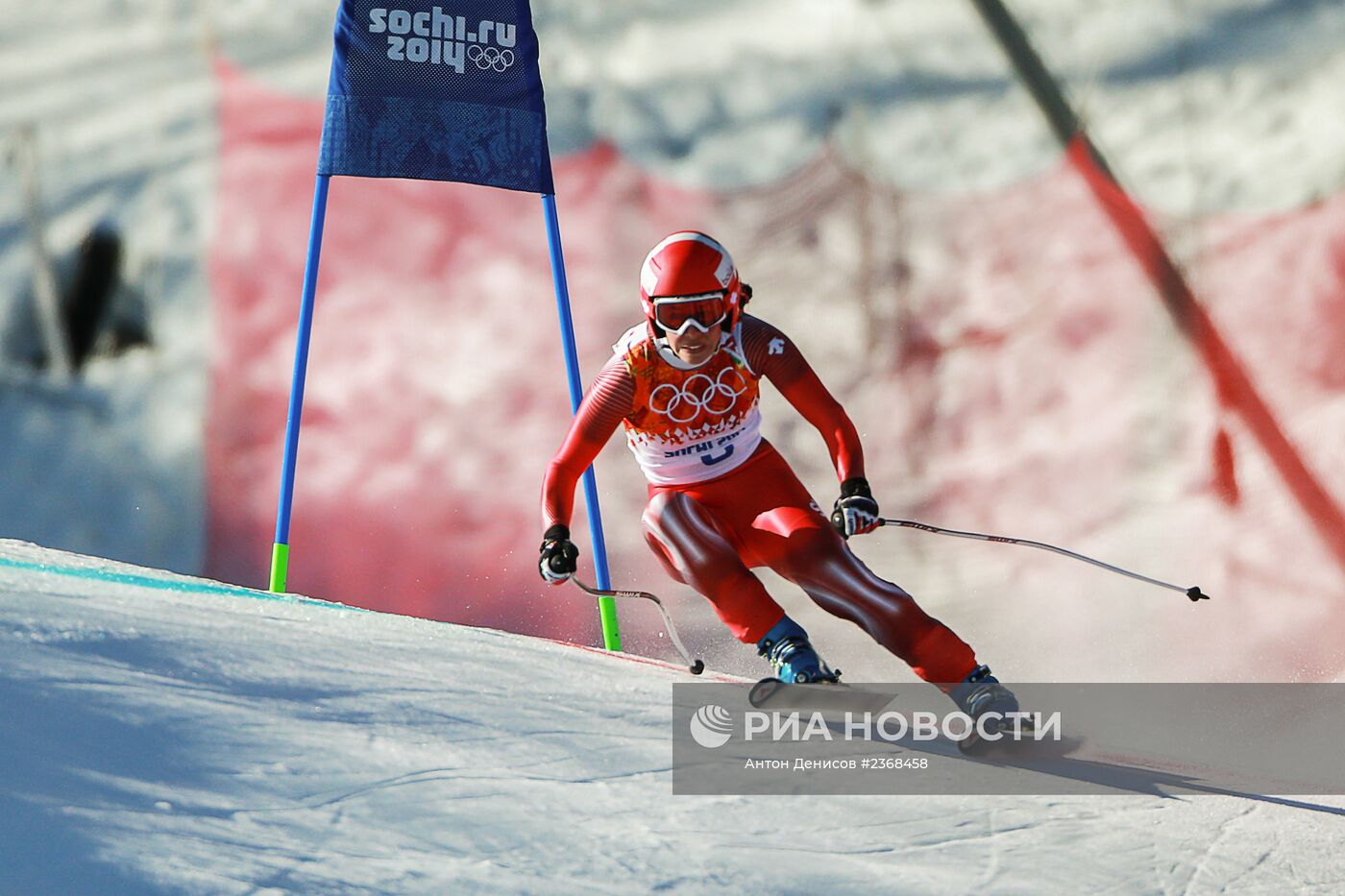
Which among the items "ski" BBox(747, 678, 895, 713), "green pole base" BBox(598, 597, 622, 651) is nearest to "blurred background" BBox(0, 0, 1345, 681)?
"green pole base" BBox(598, 597, 622, 651)

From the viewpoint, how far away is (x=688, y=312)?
2914mm

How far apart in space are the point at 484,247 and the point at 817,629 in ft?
6.22

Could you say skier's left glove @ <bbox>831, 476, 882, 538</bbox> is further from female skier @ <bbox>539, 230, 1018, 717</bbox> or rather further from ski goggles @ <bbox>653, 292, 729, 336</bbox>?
ski goggles @ <bbox>653, 292, 729, 336</bbox>

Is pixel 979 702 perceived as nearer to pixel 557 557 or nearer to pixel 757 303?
pixel 557 557

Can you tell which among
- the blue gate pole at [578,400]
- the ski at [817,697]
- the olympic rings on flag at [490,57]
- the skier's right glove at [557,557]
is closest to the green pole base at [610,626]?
the blue gate pole at [578,400]

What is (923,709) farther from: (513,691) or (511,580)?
(511,580)

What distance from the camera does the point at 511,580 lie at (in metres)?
5.23

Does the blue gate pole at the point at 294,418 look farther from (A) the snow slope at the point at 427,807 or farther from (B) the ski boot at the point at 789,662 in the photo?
(B) the ski boot at the point at 789,662

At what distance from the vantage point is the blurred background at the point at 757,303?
15.2ft

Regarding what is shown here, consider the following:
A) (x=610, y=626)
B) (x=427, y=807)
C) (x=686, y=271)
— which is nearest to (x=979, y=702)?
(x=686, y=271)

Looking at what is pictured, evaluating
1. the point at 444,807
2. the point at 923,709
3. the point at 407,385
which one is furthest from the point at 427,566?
the point at 444,807

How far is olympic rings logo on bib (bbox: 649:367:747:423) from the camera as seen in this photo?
3041 mm

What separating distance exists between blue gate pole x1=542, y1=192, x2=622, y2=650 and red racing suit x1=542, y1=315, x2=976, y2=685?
0.90 m

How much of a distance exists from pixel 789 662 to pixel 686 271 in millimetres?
832
